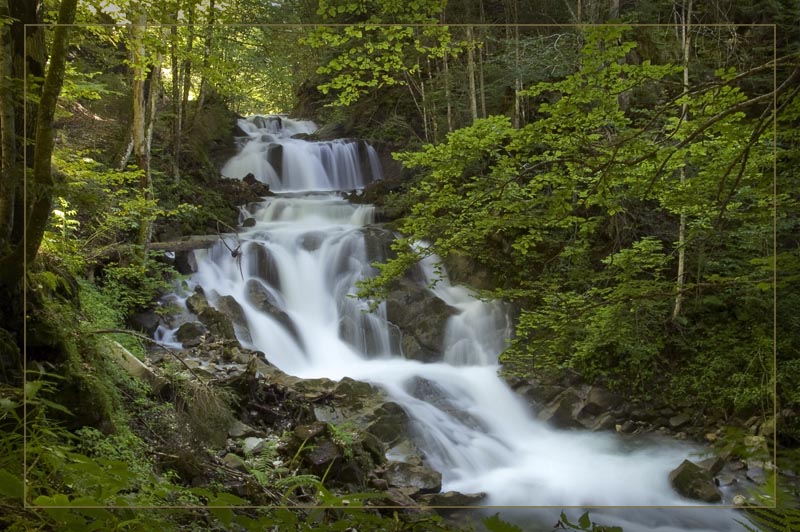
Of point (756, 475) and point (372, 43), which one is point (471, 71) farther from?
point (756, 475)

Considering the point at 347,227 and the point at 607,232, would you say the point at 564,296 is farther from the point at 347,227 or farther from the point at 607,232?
the point at 347,227

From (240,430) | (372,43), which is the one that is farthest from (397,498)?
(372,43)

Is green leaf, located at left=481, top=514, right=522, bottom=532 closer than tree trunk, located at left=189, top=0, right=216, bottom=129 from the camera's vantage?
Yes

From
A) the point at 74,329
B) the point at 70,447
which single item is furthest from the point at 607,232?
the point at 74,329

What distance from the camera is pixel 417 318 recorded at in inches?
81.0

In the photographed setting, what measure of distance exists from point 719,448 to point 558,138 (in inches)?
51.8

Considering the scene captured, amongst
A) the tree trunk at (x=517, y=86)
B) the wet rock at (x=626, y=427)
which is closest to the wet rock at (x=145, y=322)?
the tree trunk at (x=517, y=86)

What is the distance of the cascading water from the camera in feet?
6.55

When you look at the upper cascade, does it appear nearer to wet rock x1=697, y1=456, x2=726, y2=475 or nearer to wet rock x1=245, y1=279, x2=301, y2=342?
wet rock x1=245, y1=279, x2=301, y2=342

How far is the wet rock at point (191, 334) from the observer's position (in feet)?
8.01

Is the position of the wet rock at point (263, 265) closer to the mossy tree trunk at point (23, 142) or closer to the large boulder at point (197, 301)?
the large boulder at point (197, 301)

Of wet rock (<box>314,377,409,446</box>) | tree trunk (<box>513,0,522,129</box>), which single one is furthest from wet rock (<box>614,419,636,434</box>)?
tree trunk (<box>513,0,522,129</box>)

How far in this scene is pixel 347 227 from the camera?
7.34 ft

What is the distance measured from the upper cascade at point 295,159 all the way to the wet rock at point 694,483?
1628mm
